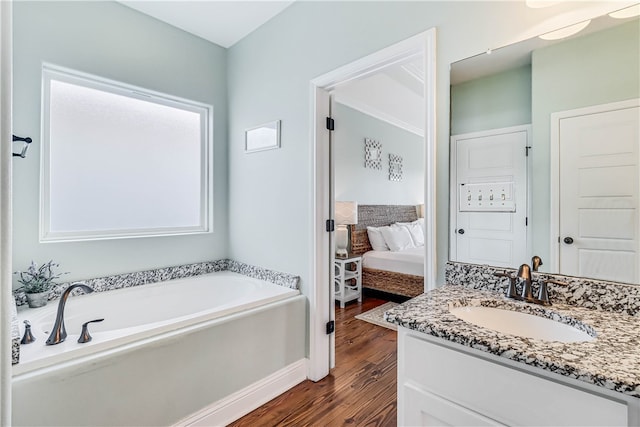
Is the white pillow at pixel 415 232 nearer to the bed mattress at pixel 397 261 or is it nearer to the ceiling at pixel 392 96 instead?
the bed mattress at pixel 397 261

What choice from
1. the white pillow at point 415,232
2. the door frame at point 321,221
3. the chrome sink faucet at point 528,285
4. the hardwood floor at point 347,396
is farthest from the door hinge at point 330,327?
the white pillow at point 415,232

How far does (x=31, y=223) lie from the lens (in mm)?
1901

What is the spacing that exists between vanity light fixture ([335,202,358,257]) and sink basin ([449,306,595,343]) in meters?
2.50

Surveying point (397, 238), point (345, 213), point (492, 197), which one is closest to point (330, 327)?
point (492, 197)

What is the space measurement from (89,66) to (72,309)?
1.62 m

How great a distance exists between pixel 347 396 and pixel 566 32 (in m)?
2.15

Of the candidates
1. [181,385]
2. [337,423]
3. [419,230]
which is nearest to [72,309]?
[181,385]

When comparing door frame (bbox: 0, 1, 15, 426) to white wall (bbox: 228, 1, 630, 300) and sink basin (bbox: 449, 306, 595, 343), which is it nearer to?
sink basin (bbox: 449, 306, 595, 343)

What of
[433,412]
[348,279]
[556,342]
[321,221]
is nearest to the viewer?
[556,342]

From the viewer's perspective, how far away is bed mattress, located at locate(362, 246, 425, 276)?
140 inches

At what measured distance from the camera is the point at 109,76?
2201 mm

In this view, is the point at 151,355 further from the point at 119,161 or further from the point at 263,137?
the point at 263,137

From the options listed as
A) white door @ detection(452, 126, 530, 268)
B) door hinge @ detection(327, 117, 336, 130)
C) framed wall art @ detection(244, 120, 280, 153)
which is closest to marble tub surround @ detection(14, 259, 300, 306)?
framed wall art @ detection(244, 120, 280, 153)

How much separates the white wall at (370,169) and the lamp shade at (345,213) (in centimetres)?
32
